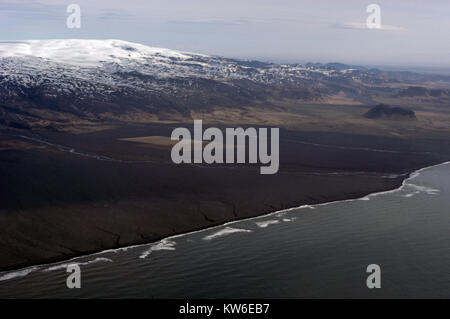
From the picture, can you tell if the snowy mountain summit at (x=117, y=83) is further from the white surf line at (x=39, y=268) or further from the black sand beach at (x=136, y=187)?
the white surf line at (x=39, y=268)

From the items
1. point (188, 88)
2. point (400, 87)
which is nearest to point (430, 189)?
point (188, 88)

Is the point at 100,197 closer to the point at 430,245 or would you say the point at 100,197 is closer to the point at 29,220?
the point at 29,220

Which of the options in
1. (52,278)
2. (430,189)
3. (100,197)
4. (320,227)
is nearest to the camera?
(52,278)

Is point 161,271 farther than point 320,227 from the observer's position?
No

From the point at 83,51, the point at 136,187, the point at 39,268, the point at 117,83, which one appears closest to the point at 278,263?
the point at 39,268

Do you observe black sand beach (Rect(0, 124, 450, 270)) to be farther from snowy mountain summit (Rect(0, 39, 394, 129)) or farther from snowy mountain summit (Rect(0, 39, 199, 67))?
snowy mountain summit (Rect(0, 39, 199, 67))

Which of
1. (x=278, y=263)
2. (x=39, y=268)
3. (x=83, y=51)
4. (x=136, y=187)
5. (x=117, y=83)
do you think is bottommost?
(x=278, y=263)

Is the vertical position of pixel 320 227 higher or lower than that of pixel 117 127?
lower

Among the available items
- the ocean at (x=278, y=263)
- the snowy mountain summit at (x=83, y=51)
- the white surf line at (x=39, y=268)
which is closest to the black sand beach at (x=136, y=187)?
the white surf line at (x=39, y=268)

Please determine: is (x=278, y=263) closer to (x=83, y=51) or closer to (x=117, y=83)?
(x=117, y=83)

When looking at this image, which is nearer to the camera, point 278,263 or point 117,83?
point 278,263

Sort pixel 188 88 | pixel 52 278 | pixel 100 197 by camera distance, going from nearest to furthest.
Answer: pixel 52 278, pixel 100 197, pixel 188 88
